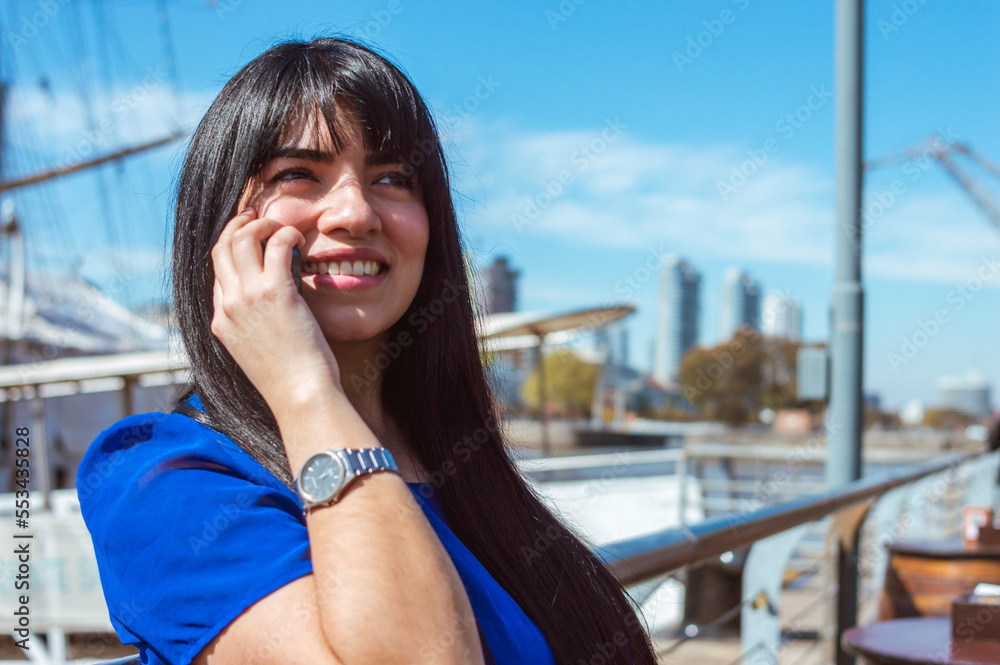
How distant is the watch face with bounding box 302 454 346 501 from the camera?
932mm

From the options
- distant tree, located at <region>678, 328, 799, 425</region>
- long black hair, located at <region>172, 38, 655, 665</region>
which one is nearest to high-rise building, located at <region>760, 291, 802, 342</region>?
long black hair, located at <region>172, 38, 655, 665</region>

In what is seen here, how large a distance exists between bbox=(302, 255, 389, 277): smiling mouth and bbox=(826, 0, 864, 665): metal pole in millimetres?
4249

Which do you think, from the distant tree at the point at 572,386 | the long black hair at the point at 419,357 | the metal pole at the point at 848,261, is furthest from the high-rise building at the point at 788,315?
the distant tree at the point at 572,386

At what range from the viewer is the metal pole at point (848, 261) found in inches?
193

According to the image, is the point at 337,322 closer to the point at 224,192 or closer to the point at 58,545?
the point at 224,192

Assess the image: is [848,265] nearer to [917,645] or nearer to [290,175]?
[917,645]

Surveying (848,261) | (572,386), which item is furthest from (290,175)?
(572,386)

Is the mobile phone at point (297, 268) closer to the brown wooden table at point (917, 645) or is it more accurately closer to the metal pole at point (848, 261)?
the brown wooden table at point (917, 645)

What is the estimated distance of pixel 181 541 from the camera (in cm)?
90

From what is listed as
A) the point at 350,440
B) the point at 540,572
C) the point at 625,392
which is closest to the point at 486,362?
the point at 540,572

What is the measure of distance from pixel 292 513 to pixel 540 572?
0.43 metres

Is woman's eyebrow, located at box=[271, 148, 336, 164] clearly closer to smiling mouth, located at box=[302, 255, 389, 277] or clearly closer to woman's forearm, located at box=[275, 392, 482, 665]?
smiling mouth, located at box=[302, 255, 389, 277]

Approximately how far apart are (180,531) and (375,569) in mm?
203

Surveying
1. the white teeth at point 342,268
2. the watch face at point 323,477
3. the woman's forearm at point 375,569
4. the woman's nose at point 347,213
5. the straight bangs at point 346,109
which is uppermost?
the straight bangs at point 346,109
